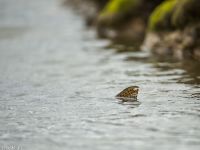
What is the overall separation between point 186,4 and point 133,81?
5.77 metres

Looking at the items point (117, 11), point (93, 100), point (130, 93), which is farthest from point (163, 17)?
point (93, 100)

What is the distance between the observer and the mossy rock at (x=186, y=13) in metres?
25.4

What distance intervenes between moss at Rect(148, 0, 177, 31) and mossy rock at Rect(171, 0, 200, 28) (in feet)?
4.45

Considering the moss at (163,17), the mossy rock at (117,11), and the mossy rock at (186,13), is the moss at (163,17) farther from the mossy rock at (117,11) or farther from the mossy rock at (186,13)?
the mossy rock at (117,11)

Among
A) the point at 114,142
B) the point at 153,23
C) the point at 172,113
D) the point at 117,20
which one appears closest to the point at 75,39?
the point at 117,20

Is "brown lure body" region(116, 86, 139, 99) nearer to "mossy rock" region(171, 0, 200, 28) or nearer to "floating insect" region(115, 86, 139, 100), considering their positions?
"floating insect" region(115, 86, 139, 100)

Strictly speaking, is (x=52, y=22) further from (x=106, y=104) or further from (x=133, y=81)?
(x=106, y=104)

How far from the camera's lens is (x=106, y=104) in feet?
56.5

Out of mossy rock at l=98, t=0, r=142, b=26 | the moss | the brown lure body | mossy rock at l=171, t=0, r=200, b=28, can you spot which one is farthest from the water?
mossy rock at l=98, t=0, r=142, b=26

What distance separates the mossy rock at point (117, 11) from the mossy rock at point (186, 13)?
9986mm

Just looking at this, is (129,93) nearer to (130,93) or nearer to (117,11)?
(130,93)

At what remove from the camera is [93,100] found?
18.1 m

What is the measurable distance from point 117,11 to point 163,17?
968cm

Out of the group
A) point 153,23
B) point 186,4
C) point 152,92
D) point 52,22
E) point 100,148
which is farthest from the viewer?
point 52,22
